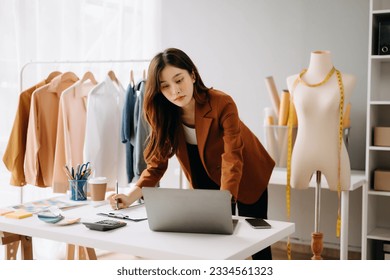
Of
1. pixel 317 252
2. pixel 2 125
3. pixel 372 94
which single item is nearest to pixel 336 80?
pixel 372 94

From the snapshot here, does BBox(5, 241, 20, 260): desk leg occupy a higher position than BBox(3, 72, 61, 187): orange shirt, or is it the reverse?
BBox(3, 72, 61, 187): orange shirt

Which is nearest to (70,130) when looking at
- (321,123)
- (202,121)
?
(202,121)

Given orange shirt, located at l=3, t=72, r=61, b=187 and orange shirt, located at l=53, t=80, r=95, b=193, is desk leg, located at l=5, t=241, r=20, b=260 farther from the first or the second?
orange shirt, located at l=3, t=72, r=61, b=187

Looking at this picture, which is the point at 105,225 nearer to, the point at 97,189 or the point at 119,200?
the point at 119,200

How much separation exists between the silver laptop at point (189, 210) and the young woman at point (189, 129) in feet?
1.15

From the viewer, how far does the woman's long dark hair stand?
2.38 m

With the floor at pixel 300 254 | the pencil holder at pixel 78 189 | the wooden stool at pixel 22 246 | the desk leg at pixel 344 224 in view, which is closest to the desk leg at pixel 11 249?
the wooden stool at pixel 22 246

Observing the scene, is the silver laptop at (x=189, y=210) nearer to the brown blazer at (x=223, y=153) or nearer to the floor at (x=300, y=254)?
the brown blazer at (x=223, y=153)

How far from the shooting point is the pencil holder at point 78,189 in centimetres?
265

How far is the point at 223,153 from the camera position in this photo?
2490 mm

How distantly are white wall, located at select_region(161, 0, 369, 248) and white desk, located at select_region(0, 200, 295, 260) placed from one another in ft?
7.33

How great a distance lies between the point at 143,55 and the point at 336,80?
203 centimetres

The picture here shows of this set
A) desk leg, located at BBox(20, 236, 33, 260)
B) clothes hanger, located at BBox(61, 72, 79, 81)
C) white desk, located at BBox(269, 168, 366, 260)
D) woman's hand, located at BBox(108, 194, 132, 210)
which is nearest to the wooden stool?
desk leg, located at BBox(20, 236, 33, 260)
